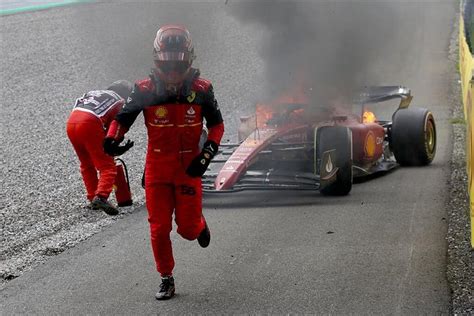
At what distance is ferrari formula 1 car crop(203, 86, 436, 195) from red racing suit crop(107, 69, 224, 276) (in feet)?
9.48

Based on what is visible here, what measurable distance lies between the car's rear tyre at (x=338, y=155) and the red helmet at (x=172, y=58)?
3385mm

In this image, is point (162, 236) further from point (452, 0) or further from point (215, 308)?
point (452, 0)

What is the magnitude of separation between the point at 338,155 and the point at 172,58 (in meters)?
3.69

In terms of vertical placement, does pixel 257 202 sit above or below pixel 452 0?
below

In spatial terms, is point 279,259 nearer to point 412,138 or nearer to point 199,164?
point 199,164

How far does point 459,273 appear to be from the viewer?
20.6 feet

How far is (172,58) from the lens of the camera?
6.11 metres

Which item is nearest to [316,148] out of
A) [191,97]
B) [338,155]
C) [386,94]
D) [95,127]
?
[338,155]

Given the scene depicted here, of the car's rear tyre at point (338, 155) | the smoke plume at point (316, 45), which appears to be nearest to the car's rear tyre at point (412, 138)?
the smoke plume at point (316, 45)

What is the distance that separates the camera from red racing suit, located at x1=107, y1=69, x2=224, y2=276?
617 cm

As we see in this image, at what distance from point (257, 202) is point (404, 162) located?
280 cm

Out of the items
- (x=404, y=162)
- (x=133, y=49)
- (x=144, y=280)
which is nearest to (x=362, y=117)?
(x=404, y=162)

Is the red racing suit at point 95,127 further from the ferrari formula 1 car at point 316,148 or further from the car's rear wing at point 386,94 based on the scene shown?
the car's rear wing at point 386,94

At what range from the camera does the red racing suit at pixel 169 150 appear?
617 cm
